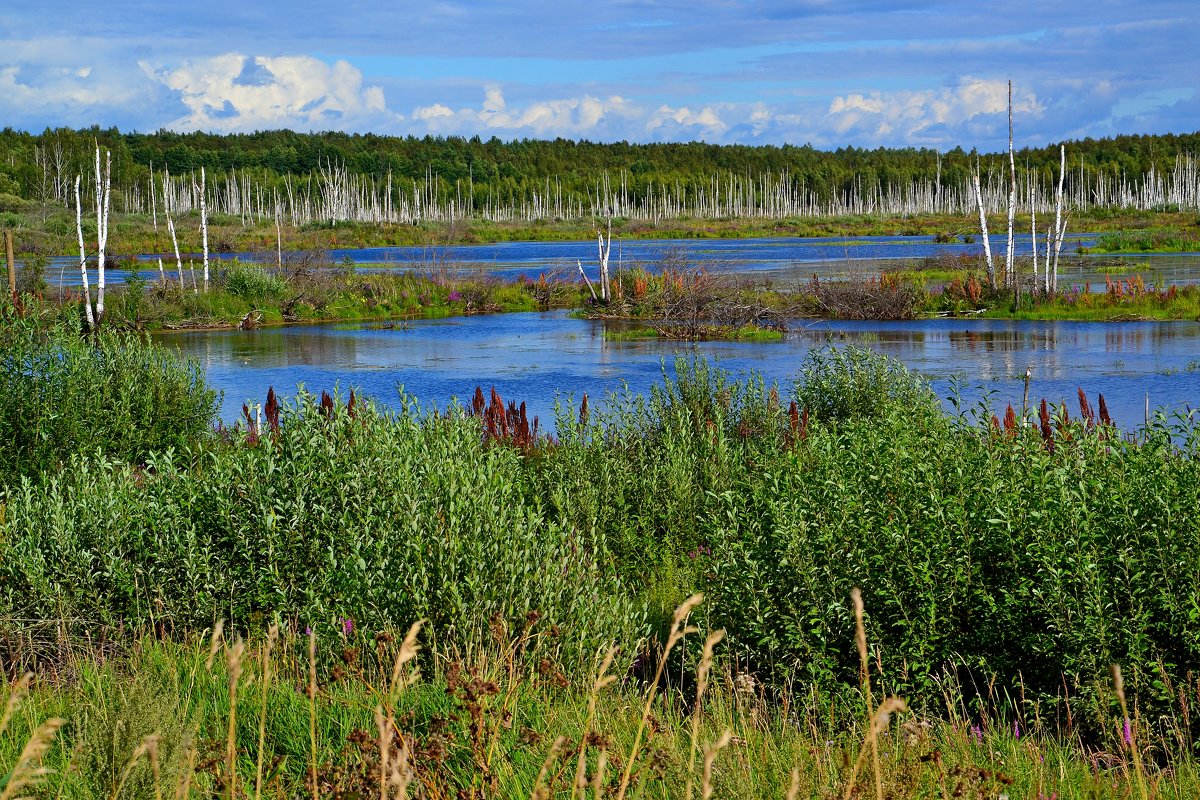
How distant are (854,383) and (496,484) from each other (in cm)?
543

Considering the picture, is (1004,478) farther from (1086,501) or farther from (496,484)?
(496,484)

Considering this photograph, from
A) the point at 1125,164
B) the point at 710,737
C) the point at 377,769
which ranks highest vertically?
the point at 1125,164

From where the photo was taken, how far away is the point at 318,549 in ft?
20.8

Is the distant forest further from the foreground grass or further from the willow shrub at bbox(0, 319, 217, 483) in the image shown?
the foreground grass

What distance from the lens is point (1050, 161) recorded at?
171125 millimetres

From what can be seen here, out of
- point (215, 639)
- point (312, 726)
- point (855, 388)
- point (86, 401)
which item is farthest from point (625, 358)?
point (215, 639)

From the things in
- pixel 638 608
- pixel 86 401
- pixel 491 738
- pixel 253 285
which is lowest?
pixel 638 608

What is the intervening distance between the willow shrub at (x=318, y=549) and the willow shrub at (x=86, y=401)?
8.25ft

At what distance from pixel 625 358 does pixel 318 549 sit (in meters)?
18.5

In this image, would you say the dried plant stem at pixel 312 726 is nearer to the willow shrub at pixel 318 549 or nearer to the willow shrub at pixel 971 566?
the willow shrub at pixel 318 549

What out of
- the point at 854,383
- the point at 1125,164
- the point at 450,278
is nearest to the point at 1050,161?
the point at 1125,164

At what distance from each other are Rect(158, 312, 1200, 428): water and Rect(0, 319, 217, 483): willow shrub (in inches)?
242

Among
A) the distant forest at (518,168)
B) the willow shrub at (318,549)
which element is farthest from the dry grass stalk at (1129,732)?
the distant forest at (518,168)

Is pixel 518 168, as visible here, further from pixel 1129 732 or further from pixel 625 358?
pixel 1129 732
